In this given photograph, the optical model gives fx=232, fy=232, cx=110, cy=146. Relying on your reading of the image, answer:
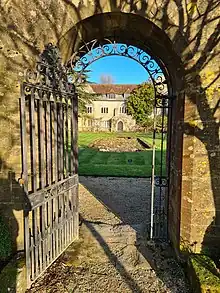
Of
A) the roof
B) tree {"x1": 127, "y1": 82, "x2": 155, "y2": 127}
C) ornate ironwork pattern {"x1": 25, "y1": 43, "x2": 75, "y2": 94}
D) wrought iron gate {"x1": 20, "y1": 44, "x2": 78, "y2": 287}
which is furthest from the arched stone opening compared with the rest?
the roof

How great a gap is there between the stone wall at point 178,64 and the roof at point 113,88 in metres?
44.4

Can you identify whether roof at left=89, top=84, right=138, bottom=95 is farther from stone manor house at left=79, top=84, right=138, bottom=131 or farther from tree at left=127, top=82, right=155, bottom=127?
tree at left=127, top=82, right=155, bottom=127

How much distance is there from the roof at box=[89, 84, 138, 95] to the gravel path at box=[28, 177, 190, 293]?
142ft

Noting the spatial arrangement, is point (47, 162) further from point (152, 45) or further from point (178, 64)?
point (152, 45)

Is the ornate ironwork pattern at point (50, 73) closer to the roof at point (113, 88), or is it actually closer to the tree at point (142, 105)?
the tree at point (142, 105)

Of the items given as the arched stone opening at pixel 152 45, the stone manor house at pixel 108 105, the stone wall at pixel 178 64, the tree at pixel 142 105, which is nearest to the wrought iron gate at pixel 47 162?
the stone wall at pixel 178 64

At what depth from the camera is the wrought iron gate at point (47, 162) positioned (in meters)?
3.10

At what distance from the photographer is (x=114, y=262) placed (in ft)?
12.8

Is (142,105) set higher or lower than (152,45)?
higher

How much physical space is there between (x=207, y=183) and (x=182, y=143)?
0.72 meters

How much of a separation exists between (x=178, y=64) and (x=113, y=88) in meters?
45.9

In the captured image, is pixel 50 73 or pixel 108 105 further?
pixel 108 105

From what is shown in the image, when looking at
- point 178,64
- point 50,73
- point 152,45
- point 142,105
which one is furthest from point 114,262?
point 142,105

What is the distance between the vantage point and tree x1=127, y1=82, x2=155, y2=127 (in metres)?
36.2
